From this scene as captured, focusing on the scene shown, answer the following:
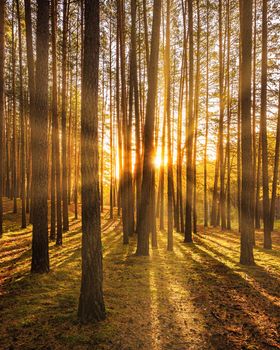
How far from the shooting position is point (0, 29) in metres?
9.92

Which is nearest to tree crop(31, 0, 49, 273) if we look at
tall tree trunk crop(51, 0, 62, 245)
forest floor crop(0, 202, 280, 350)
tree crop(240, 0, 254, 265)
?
forest floor crop(0, 202, 280, 350)

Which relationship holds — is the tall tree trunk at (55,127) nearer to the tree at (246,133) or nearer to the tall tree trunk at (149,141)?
the tall tree trunk at (149,141)

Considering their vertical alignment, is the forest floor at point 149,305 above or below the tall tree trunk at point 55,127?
below

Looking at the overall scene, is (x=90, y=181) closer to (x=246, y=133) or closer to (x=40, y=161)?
(x=40, y=161)

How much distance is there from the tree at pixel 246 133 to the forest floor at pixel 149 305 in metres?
0.84

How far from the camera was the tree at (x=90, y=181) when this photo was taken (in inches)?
155

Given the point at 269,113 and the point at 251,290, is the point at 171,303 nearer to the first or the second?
the point at 251,290

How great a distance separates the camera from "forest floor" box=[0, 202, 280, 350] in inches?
142

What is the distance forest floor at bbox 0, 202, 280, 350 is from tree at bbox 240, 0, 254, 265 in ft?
2.76

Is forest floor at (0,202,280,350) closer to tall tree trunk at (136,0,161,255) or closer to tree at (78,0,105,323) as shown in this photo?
tree at (78,0,105,323)

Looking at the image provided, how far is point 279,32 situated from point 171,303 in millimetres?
14155

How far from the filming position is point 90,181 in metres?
3.94

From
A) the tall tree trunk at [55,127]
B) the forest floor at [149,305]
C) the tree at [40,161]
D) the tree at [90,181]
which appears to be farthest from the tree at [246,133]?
the tall tree trunk at [55,127]

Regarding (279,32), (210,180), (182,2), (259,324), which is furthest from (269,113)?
(259,324)
